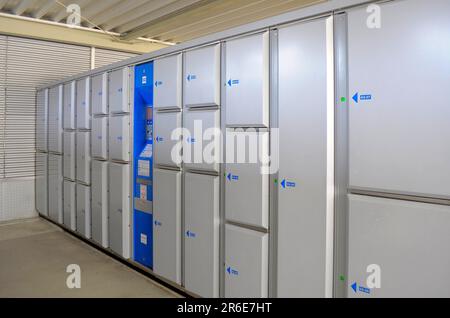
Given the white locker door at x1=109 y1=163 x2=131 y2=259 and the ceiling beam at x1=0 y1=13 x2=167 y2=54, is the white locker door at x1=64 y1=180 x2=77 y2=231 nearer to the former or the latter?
the white locker door at x1=109 y1=163 x2=131 y2=259

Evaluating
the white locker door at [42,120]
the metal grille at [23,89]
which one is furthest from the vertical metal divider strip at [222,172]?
the metal grille at [23,89]

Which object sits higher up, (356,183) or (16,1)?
(16,1)

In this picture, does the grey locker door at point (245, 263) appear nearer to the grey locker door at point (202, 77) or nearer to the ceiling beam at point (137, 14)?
the grey locker door at point (202, 77)

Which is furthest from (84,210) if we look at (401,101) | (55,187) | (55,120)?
(401,101)

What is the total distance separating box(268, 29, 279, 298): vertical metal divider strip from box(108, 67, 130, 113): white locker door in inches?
88.9

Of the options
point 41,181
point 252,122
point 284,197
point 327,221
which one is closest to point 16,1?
point 41,181

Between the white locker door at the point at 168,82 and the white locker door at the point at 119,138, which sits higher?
the white locker door at the point at 168,82

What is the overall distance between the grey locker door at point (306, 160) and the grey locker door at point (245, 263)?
15cm

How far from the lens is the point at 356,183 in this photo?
2428 millimetres

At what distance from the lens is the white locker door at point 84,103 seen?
214 inches

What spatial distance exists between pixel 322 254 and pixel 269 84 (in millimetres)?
1312
